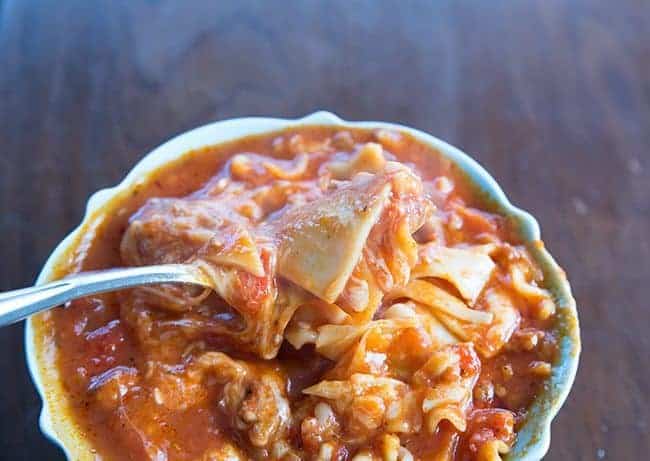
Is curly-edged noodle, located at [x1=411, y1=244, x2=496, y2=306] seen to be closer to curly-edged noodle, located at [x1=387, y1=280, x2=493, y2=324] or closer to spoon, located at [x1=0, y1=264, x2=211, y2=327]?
curly-edged noodle, located at [x1=387, y1=280, x2=493, y2=324]

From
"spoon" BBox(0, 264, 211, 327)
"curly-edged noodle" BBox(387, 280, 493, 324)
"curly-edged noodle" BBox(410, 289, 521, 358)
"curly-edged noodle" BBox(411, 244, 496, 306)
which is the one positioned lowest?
"curly-edged noodle" BBox(410, 289, 521, 358)

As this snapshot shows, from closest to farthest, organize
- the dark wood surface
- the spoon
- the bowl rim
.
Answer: the spoon → the bowl rim → the dark wood surface

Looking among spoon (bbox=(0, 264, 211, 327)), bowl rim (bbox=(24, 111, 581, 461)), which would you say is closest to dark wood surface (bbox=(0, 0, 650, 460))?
bowl rim (bbox=(24, 111, 581, 461))

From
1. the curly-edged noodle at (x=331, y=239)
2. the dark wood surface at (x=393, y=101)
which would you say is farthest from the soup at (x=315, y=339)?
the dark wood surface at (x=393, y=101)

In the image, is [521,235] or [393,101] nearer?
[521,235]

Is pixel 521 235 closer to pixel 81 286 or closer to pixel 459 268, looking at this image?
pixel 459 268

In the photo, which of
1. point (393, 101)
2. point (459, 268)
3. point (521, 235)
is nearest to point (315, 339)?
point (459, 268)

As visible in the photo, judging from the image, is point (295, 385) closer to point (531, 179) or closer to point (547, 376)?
point (547, 376)
